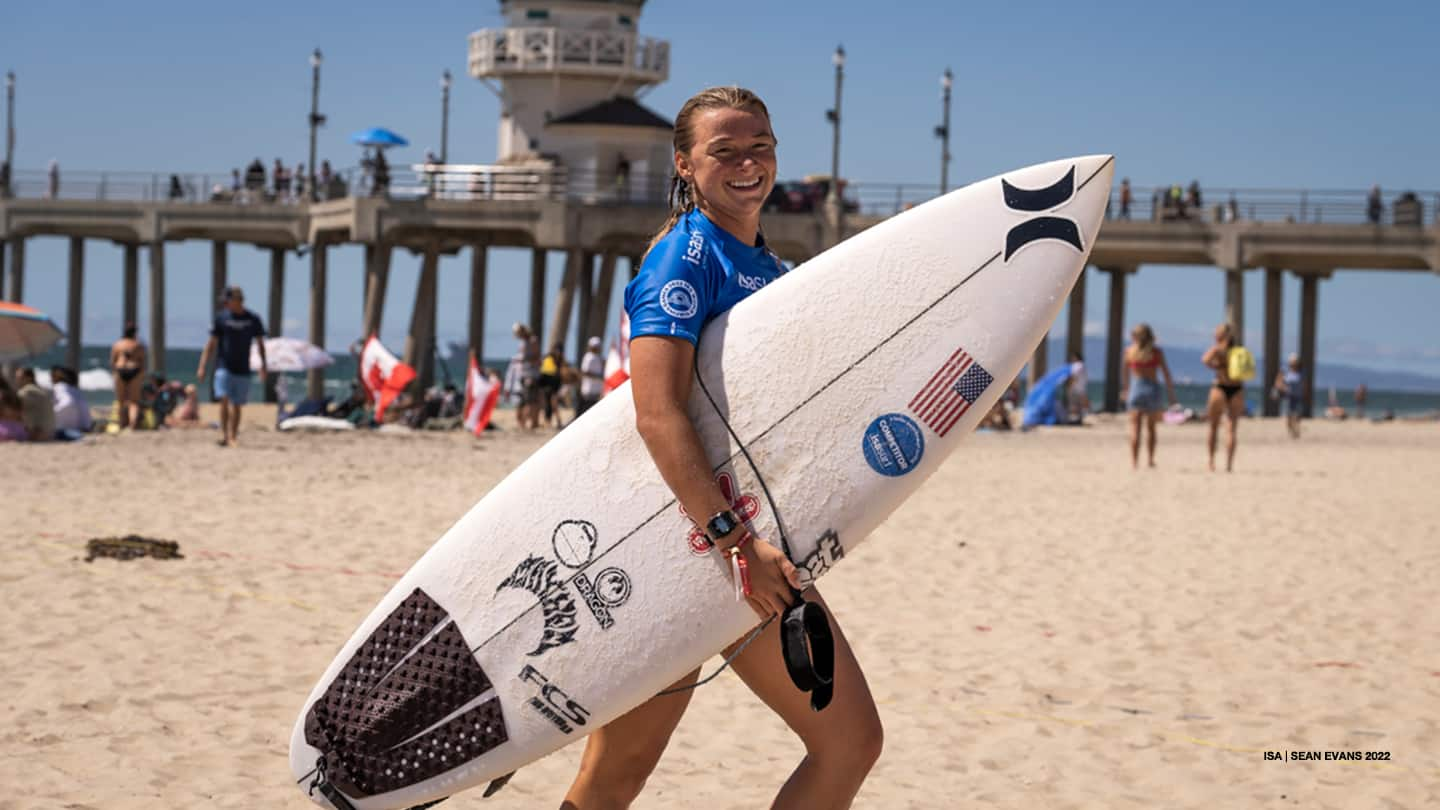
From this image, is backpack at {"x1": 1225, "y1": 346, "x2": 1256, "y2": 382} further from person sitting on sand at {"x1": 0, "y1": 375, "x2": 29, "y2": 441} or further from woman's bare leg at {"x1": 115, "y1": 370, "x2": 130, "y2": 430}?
woman's bare leg at {"x1": 115, "y1": 370, "x2": 130, "y2": 430}

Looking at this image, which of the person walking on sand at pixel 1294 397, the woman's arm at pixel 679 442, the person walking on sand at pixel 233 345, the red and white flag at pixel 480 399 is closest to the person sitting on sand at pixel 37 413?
the person walking on sand at pixel 233 345

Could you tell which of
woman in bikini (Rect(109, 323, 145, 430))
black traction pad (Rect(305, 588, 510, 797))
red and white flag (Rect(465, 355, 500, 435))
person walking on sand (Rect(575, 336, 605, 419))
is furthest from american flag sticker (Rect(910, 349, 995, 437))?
person walking on sand (Rect(575, 336, 605, 419))

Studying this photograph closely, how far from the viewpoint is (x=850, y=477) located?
2.83m

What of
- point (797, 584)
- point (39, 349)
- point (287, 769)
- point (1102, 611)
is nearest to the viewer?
point (797, 584)

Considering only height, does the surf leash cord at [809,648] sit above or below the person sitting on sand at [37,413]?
above

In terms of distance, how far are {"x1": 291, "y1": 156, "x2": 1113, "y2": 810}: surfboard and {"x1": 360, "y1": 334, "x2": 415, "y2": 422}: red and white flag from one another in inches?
632

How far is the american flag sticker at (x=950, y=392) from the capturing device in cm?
289

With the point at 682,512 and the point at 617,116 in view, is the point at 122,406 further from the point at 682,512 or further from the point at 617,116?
the point at 617,116

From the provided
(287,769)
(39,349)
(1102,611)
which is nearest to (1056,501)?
(1102,611)

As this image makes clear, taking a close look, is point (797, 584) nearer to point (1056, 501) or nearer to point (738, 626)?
point (738, 626)

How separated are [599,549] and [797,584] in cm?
37

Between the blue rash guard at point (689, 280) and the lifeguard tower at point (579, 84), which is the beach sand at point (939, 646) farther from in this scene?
the lifeguard tower at point (579, 84)

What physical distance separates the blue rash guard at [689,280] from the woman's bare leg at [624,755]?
0.64m

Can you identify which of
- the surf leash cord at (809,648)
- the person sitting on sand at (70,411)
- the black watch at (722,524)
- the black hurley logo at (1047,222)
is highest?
the black hurley logo at (1047,222)
